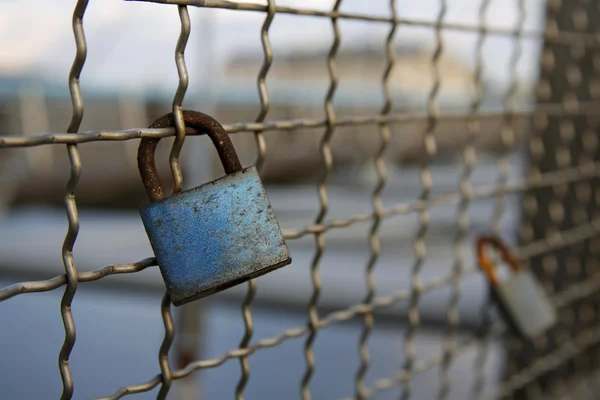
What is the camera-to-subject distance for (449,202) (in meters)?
0.92

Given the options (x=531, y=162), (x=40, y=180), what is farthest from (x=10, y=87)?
(x=531, y=162)

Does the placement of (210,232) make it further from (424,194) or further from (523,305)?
(523,305)

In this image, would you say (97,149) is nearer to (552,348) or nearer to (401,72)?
(401,72)

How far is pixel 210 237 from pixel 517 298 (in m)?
0.65

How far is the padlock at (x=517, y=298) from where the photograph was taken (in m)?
0.98

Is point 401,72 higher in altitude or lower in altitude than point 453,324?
higher

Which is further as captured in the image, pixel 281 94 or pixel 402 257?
pixel 281 94

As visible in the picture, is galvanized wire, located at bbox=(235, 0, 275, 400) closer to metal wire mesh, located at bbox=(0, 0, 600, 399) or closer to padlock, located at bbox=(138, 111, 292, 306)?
metal wire mesh, located at bbox=(0, 0, 600, 399)

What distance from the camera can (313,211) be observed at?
236 inches

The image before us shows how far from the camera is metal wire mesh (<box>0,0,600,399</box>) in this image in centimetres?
51

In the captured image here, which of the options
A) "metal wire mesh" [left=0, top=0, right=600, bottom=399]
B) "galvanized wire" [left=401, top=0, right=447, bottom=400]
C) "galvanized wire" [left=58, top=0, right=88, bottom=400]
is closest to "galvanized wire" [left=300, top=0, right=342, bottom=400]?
"metal wire mesh" [left=0, top=0, right=600, bottom=399]

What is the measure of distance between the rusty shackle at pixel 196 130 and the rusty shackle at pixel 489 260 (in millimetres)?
576

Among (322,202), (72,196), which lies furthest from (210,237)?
(322,202)

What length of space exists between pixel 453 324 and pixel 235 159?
0.62 meters
